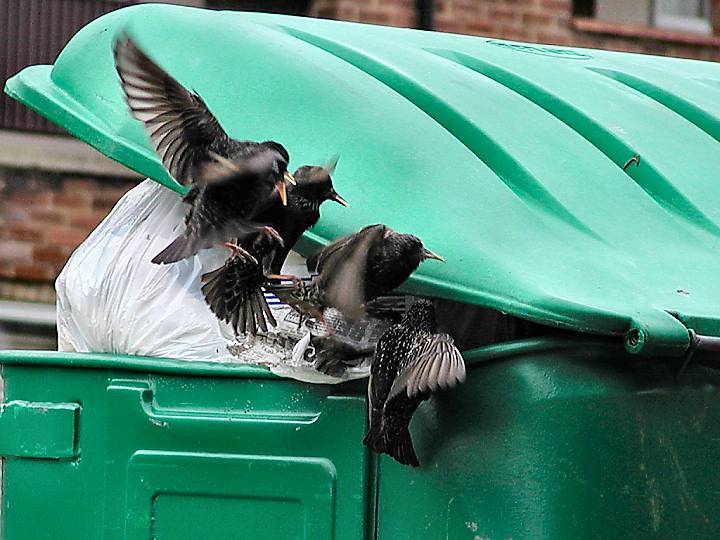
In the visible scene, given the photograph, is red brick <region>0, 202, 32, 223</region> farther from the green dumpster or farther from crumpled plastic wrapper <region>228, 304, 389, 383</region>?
crumpled plastic wrapper <region>228, 304, 389, 383</region>

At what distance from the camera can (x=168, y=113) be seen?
2.36m

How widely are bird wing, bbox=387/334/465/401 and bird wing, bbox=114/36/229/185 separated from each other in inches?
20.6

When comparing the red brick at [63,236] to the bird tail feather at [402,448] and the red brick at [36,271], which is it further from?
the bird tail feather at [402,448]

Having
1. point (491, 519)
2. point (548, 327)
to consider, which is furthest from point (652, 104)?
point (491, 519)

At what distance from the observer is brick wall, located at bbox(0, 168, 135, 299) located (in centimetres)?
713

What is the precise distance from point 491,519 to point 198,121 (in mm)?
820

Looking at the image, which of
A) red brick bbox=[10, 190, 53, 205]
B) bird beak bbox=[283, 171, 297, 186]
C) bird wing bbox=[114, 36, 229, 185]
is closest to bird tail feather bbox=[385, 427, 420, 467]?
bird beak bbox=[283, 171, 297, 186]

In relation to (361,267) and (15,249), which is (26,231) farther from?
(361,267)

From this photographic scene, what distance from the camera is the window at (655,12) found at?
8305 millimetres

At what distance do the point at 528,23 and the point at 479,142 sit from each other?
17.5 ft

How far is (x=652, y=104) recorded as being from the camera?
285cm

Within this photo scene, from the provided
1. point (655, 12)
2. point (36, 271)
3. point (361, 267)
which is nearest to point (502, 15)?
point (655, 12)

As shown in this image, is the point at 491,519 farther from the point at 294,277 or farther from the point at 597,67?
the point at 597,67

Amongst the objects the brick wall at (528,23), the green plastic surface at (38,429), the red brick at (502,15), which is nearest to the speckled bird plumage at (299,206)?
the green plastic surface at (38,429)
